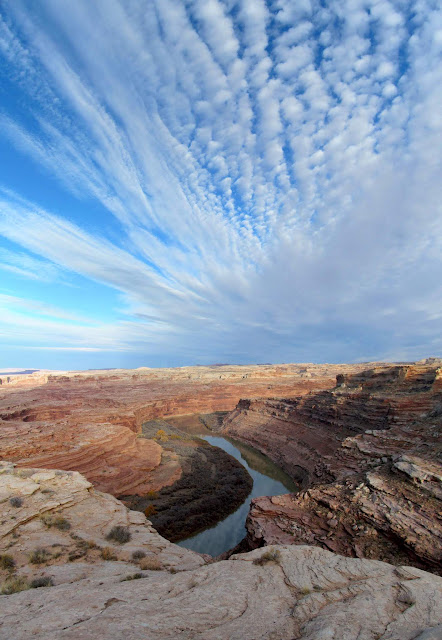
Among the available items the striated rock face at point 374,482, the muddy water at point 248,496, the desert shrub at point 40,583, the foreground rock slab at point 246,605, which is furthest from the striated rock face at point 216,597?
the muddy water at point 248,496

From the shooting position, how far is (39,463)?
61.3 ft

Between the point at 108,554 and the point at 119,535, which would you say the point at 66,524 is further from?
the point at 108,554

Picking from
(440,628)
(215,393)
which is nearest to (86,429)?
(440,628)

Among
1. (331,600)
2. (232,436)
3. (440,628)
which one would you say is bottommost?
(232,436)

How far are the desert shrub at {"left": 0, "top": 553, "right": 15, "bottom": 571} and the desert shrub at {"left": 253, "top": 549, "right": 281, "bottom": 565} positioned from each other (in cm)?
653

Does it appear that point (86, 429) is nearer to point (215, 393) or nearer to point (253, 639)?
point (253, 639)

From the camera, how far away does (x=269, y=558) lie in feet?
25.2

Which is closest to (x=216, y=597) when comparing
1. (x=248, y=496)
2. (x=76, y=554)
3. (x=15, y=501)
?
(x=76, y=554)

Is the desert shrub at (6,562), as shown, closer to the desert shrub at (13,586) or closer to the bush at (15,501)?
the desert shrub at (13,586)

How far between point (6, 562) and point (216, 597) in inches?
238

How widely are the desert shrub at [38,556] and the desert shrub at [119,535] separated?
2215 millimetres

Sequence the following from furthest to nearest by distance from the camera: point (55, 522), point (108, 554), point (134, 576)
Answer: point (55, 522) < point (108, 554) < point (134, 576)

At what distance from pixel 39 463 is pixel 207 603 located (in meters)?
17.8

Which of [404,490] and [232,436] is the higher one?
[404,490]
